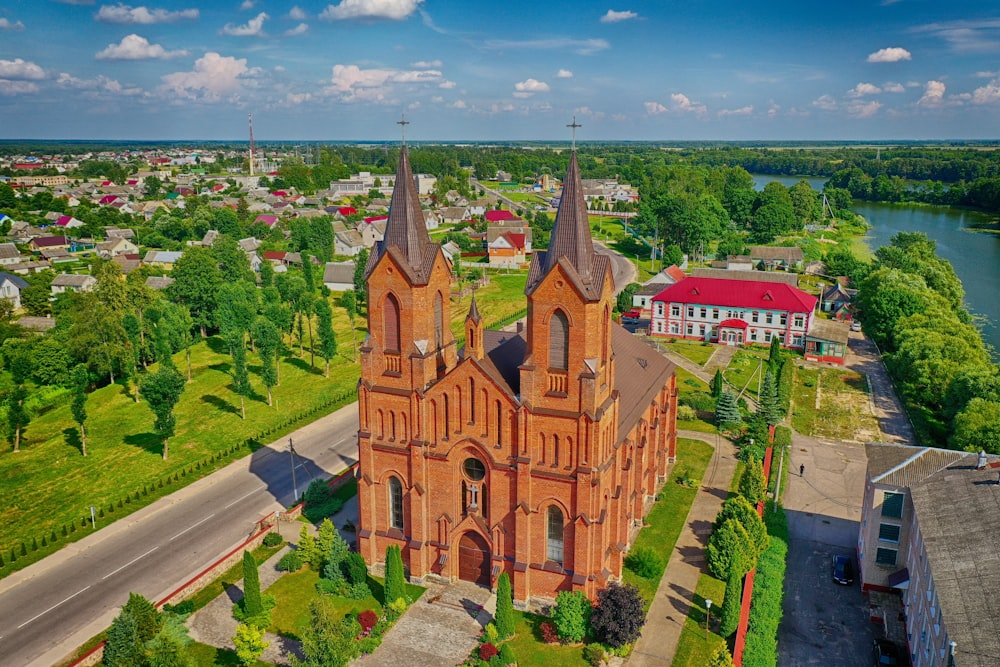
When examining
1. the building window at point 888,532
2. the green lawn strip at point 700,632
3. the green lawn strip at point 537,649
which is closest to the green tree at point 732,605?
the green lawn strip at point 700,632

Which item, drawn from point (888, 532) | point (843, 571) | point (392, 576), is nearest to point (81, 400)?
point (392, 576)

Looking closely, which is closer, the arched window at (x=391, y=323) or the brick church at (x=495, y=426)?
the brick church at (x=495, y=426)

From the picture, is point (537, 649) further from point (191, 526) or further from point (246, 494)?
point (246, 494)

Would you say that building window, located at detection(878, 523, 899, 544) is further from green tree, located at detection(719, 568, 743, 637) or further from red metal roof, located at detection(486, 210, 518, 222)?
red metal roof, located at detection(486, 210, 518, 222)

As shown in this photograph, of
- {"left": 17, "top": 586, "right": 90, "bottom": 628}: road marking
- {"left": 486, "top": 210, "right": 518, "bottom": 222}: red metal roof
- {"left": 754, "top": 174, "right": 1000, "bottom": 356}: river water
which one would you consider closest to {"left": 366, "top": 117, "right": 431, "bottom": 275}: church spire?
{"left": 17, "top": 586, "right": 90, "bottom": 628}: road marking

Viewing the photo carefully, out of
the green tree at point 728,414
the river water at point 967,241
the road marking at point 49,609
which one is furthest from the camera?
the river water at point 967,241

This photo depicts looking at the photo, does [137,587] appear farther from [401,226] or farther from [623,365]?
[623,365]

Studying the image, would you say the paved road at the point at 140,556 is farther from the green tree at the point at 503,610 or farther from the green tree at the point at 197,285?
the green tree at the point at 197,285
